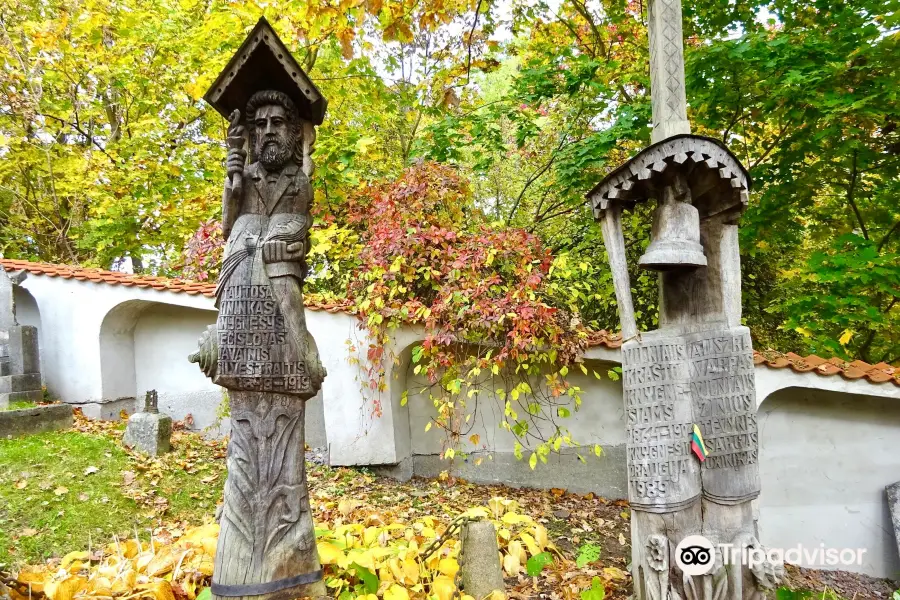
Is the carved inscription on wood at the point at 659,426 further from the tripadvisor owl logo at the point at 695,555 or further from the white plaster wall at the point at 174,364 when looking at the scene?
the white plaster wall at the point at 174,364

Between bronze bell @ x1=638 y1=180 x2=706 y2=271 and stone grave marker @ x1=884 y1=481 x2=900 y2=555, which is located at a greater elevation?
bronze bell @ x1=638 y1=180 x2=706 y2=271

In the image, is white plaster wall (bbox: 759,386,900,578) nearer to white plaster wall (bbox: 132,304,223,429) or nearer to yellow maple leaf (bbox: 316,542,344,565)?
yellow maple leaf (bbox: 316,542,344,565)

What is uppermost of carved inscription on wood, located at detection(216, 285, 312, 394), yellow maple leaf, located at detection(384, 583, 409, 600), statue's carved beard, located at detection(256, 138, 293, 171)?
statue's carved beard, located at detection(256, 138, 293, 171)

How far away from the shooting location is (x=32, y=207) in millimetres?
10227

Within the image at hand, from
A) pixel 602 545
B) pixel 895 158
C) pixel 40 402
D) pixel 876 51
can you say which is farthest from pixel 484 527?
pixel 40 402

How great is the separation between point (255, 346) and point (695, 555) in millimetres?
2702

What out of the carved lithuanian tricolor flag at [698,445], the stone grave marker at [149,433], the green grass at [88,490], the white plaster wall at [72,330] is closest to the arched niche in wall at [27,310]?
the white plaster wall at [72,330]

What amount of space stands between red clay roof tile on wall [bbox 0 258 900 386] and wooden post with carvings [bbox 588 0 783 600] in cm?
164

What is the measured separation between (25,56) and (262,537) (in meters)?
10.8

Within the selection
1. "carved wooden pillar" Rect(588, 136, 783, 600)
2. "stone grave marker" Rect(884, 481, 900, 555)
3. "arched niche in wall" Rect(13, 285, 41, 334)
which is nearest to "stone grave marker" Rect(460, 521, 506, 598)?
"carved wooden pillar" Rect(588, 136, 783, 600)

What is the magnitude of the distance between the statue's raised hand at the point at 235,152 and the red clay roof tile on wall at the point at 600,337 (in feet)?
10.5

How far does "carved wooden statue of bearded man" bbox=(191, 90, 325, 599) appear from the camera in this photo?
8.85ft

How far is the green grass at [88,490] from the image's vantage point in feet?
14.1

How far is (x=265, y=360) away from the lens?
2814 millimetres
